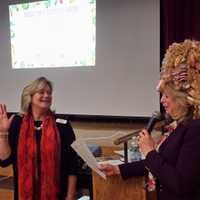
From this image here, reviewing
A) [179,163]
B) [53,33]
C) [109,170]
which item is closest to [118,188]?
[109,170]

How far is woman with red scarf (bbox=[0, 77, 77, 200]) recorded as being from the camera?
2301 mm

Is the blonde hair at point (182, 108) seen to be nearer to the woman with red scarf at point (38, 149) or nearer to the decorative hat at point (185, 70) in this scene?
the decorative hat at point (185, 70)

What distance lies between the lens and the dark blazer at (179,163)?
1.38m

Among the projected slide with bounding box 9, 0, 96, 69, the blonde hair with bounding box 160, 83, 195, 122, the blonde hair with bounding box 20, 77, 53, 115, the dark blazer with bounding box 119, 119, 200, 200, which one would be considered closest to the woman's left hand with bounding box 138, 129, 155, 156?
the dark blazer with bounding box 119, 119, 200, 200

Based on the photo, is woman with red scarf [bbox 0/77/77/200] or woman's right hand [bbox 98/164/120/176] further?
woman with red scarf [bbox 0/77/77/200]

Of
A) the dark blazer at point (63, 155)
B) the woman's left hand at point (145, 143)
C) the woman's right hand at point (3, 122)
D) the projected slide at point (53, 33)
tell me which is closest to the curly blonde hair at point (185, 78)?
the woman's left hand at point (145, 143)

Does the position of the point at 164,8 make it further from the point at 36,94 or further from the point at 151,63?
the point at 36,94

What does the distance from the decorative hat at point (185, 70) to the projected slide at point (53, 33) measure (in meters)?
2.26

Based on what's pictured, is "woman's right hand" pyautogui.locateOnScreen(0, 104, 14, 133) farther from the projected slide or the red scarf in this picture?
the projected slide

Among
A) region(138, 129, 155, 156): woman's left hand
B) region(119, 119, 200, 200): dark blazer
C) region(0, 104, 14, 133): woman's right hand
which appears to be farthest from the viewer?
region(0, 104, 14, 133): woman's right hand

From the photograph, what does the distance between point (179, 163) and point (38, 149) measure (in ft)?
3.76

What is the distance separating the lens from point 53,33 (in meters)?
3.90

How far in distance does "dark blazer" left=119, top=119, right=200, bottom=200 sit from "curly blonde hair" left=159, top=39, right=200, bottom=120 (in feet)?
0.19

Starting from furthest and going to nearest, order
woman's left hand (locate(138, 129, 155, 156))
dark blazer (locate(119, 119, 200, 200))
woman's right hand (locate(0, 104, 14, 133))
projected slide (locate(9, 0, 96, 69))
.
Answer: projected slide (locate(9, 0, 96, 69))
woman's right hand (locate(0, 104, 14, 133))
woman's left hand (locate(138, 129, 155, 156))
dark blazer (locate(119, 119, 200, 200))
